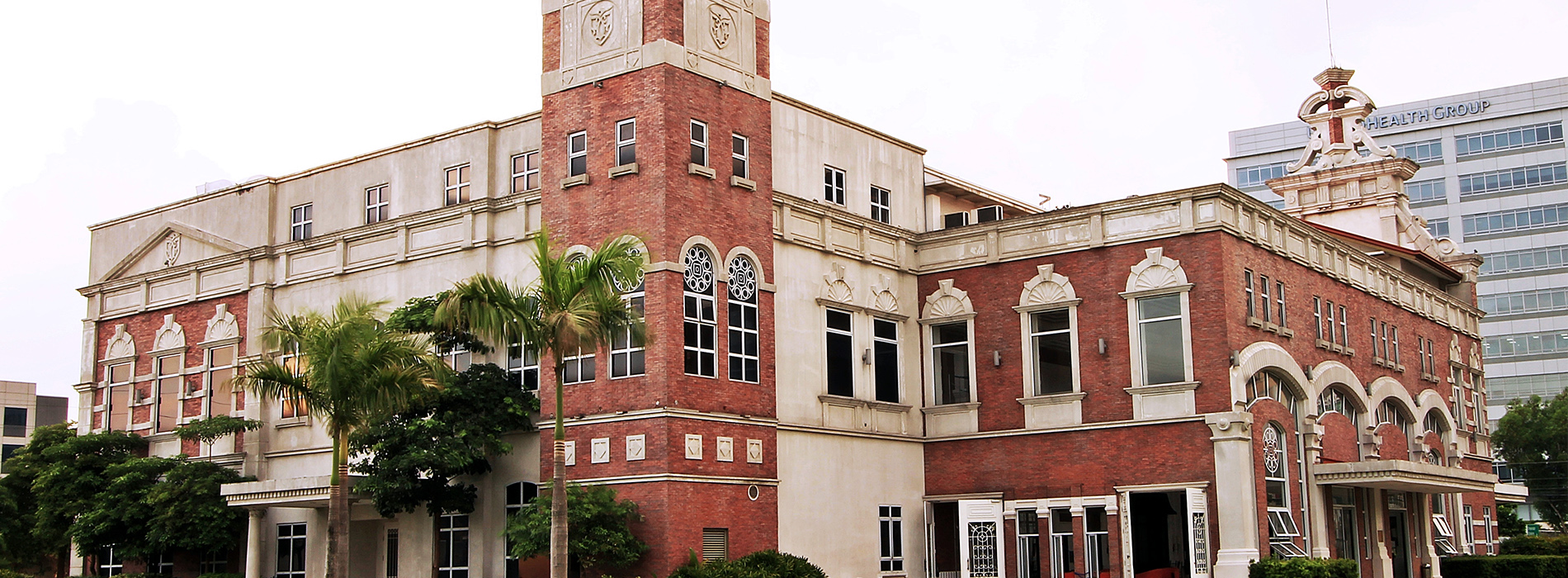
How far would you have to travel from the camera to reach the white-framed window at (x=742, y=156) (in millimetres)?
33688

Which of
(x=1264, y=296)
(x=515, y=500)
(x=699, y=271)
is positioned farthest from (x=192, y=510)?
(x=1264, y=296)

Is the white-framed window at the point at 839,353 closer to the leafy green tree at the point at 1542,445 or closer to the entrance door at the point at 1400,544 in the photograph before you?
the entrance door at the point at 1400,544

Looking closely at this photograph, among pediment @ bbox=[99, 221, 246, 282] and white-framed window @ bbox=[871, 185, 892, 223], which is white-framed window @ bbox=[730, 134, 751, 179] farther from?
pediment @ bbox=[99, 221, 246, 282]

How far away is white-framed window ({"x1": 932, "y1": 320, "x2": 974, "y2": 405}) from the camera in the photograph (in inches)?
1487

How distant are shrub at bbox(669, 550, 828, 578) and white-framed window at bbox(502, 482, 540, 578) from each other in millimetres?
4373

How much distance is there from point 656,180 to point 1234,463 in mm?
14020

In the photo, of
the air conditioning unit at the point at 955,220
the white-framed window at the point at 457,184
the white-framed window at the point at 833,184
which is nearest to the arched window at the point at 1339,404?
the air conditioning unit at the point at 955,220

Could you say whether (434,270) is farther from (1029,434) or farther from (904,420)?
(1029,434)

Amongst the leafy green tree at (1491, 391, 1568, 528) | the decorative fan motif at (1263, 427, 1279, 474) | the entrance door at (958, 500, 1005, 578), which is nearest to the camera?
the decorative fan motif at (1263, 427, 1279, 474)

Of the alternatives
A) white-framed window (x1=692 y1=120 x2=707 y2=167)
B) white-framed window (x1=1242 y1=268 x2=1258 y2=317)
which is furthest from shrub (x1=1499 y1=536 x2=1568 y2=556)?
white-framed window (x1=692 y1=120 x2=707 y2=167)

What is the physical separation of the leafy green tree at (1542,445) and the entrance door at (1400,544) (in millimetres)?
46283

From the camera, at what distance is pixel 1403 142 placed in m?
116

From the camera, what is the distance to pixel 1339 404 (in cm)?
3969

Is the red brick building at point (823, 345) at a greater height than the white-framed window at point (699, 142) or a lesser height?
lesser
